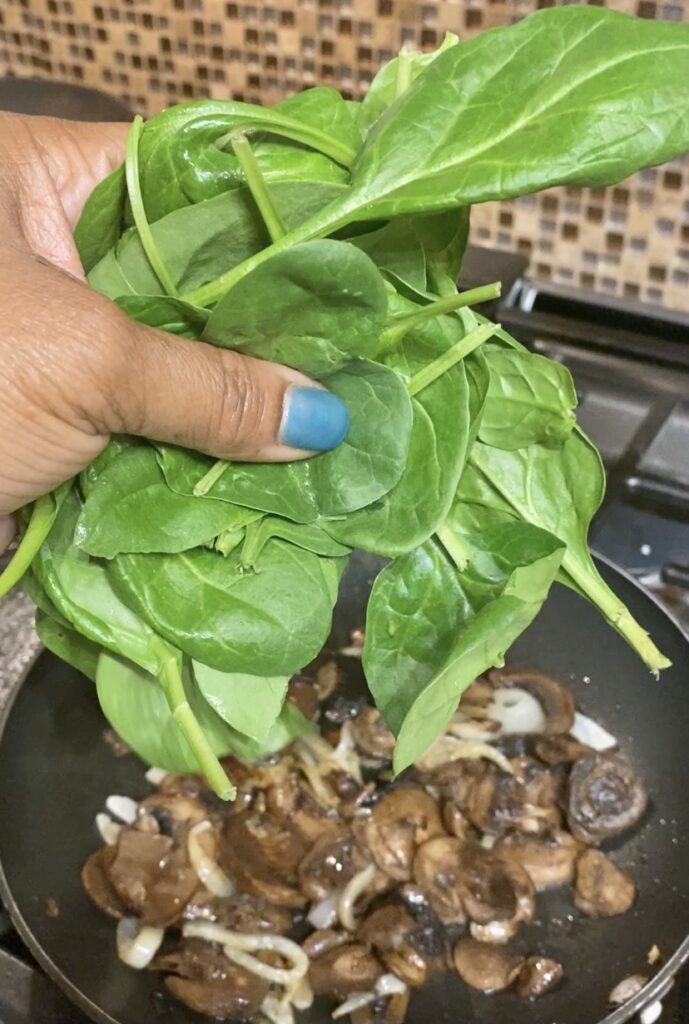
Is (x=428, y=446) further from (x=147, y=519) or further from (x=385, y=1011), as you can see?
(x=385, y=1011)

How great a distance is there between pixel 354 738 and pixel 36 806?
239 mm

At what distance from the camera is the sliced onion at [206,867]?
706mm

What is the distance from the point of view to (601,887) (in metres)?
0.66

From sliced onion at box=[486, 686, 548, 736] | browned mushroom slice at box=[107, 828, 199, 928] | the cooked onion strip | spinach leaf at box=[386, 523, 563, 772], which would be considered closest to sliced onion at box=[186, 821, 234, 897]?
browned mushroom slice at box=[107, 828, 199, 928]

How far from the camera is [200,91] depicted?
0.98m

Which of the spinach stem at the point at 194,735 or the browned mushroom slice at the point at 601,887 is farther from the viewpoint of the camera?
the browned mushroom slice at the point at 601,887

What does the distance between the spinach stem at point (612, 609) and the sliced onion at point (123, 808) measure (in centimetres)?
42

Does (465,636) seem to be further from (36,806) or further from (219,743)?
(36,806)

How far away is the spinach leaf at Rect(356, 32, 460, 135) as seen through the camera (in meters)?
0.42

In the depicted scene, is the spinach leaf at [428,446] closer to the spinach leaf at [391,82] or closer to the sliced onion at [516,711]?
the spinach leaf at [391,82]

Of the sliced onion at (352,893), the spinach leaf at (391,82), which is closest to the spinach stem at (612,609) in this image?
the spinach leaf at (391,82)

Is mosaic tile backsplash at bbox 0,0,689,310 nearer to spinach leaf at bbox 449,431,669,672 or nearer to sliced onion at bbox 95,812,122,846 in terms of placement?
spinach leaf at bbox 449,431,669,672

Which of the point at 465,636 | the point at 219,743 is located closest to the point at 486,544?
the point at 465,636

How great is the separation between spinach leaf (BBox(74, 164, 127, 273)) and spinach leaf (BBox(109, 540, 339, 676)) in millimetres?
139
